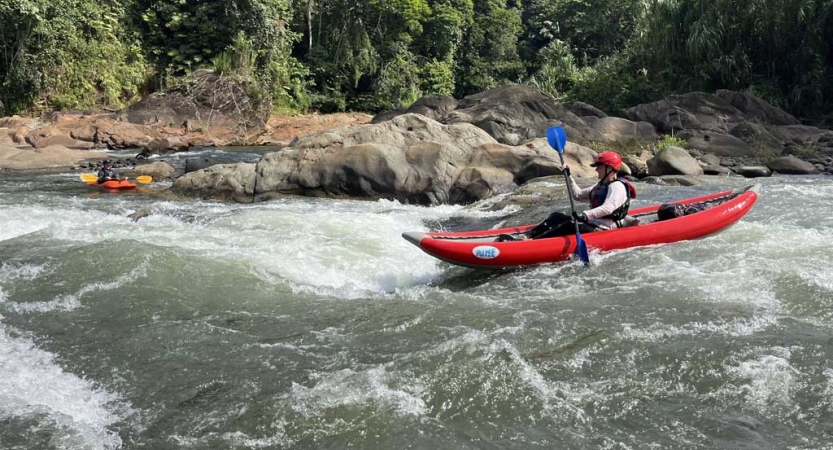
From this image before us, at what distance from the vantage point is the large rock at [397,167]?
9.42 meters

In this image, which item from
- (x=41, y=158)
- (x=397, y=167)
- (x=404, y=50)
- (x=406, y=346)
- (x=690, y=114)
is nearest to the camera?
(x=406, y=346)

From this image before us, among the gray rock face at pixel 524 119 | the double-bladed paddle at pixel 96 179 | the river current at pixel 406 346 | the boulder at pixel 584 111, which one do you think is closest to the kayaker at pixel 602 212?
the river current at pixel 406 346

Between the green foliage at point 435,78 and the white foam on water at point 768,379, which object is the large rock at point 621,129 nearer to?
the white foam on water at point 768,379

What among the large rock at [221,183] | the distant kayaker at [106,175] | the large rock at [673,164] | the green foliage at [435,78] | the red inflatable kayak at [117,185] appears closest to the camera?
the large rock at [221,183]

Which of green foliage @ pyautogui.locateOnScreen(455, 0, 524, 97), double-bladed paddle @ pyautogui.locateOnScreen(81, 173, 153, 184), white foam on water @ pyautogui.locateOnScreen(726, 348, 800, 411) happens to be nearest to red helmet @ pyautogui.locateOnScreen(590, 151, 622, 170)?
white foam on water @ pyautogui.locateOnScreen(726, 348, 800, 411)

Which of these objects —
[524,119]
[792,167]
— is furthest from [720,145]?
[524,119]

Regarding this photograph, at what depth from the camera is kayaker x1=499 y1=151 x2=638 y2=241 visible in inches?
227

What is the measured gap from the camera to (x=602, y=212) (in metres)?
5.73

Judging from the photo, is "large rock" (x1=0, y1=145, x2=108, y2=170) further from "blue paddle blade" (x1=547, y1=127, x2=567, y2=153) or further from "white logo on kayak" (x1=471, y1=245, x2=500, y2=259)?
"white logo on kayak" (x1=471, y1=245, x2=500, y2=259)

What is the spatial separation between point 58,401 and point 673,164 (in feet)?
30.1

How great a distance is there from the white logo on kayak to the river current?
8.2 inches

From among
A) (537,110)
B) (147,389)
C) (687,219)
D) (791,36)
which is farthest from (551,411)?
(791,36)

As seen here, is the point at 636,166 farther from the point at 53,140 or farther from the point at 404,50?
the point at 404,50

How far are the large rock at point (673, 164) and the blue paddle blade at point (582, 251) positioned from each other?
560 cm
